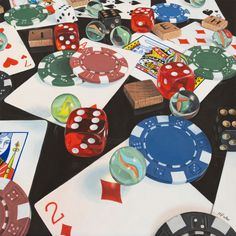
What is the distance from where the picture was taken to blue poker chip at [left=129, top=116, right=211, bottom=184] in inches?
44.8

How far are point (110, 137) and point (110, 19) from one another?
2.59ft

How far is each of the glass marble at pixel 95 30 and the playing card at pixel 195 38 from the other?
38cm

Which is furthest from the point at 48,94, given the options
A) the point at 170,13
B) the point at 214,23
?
the point at 214,23

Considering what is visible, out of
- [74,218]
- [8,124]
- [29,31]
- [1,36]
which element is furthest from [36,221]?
[29,31]

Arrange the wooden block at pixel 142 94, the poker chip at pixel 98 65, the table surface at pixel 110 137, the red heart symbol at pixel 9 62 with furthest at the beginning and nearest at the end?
the red heart symbol at pixel 9 62 < the poker chip at pixel 98 65 < the wooden block at pixel 142 94 < the table surface at pixel 110 137

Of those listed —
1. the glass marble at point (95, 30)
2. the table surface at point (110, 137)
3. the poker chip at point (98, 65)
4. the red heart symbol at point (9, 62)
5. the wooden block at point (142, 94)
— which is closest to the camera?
the table surface at point (110, 137)

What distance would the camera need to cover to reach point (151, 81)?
Answer: 147 centimetres

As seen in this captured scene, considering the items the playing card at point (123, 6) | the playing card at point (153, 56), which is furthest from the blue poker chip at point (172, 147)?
the playing card at point (123, 6)

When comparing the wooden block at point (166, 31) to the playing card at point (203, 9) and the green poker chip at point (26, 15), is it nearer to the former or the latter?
the playing card at point (203, 9)

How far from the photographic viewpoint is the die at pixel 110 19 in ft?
5.86

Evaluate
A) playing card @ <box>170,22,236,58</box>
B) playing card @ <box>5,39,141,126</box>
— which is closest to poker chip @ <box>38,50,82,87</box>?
playing card @ <box>5,39,141,126</box>

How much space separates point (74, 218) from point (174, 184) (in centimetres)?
36

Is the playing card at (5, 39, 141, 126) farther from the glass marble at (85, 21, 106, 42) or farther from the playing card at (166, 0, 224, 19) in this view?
the playing card at (166, 0, 224, 19)

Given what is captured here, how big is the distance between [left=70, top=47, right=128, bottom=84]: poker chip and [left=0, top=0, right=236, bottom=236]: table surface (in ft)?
0.25
